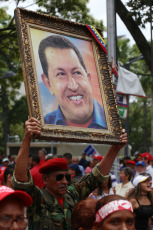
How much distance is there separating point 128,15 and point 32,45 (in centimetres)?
650

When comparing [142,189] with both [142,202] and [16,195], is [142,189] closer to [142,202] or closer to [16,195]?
[142,202]

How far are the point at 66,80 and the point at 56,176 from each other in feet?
3.14

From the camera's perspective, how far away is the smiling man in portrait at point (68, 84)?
13.4ft

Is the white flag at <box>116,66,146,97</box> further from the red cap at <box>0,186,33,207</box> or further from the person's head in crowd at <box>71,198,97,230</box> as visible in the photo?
the red cap at <box>0,186,33,207</box>

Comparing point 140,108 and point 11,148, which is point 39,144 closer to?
point 11,148

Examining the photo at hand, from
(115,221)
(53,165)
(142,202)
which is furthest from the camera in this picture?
(142,202)

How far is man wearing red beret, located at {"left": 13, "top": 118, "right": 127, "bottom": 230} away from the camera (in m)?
3.64

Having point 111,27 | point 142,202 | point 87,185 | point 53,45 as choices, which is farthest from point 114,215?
point 111,27

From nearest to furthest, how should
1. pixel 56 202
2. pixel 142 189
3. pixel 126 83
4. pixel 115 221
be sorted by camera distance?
1. pixel 115 221
2. pixel 56 202
3. pixel 142 189
4. pixel 126 83

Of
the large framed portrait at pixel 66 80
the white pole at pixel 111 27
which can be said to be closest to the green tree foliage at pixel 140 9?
the white pole at pixel 111 27

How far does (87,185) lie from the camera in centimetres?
450

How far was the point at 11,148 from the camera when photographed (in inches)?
1319

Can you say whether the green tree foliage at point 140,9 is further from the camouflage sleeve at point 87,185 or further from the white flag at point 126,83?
the camouflage sleeve at point 87,185

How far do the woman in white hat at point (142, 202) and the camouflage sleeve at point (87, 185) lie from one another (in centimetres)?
309
